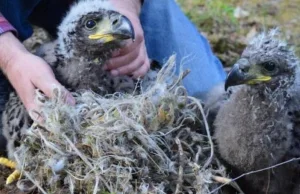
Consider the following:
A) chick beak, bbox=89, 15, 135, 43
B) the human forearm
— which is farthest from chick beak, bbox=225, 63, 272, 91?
the human forearm

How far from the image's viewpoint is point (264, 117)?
3850mm

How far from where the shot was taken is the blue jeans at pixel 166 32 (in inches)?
203

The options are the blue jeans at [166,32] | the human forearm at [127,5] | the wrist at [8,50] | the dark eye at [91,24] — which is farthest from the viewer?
the blue jeans at [166,32]

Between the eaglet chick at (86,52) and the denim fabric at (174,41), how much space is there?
39.1 inches

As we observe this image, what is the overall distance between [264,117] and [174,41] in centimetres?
170

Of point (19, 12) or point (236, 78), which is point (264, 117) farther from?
point (19, 12)

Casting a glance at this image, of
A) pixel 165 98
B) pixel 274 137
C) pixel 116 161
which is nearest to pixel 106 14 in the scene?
pixel 165 98

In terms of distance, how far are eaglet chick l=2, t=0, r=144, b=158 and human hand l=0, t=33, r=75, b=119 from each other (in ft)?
0.47

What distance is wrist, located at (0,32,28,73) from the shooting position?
4305mm

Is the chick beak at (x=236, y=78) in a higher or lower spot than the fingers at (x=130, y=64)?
higher

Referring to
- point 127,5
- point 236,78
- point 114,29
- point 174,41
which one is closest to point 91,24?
point 114,29

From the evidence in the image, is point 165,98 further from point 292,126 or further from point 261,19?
point 261,19

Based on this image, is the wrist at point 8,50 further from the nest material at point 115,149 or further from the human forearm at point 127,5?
the human forearm at point 127,5

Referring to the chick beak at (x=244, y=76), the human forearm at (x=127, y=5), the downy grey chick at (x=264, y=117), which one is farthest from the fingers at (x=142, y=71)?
the chick beak at (x=244, y=76)
